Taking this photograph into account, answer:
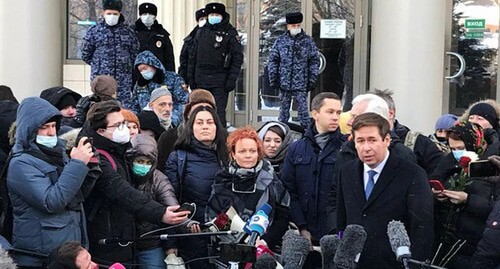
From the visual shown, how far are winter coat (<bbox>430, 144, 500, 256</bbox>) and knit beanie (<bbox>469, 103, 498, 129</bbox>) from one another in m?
2.14

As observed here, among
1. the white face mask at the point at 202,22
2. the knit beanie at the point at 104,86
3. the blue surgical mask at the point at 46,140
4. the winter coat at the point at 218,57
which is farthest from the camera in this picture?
the white face mask at the point at 202,22

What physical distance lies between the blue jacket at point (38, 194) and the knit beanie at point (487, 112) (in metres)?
3.97

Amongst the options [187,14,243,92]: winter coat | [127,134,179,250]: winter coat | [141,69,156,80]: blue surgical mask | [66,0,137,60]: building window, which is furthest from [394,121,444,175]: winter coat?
[66,0,137,60]: building window

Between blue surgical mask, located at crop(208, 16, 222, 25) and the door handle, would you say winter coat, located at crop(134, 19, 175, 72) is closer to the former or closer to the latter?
blue surgical mask, located at crop(208, 16, 222, 25)

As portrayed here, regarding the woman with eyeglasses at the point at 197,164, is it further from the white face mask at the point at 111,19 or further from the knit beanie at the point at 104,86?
the white face mask at the point at 111,19

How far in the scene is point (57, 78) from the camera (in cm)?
1228

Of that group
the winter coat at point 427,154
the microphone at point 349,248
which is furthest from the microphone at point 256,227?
the winter coat at point 427,154

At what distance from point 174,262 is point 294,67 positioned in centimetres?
546

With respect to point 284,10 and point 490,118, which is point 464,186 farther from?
point 284,10

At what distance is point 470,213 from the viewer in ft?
18.9

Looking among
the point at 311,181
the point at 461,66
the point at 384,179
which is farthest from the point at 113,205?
the point at 461,66

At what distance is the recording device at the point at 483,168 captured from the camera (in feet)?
19.0

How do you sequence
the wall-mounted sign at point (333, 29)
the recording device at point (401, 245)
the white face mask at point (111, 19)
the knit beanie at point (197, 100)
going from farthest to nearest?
the wall-mounted sign at point (333, 29) → the white face mask at point (111, 19) → the knit beanie at point (197, 100) → the recording device at point (401, 245)

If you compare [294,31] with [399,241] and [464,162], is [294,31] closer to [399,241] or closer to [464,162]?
[464,162]
